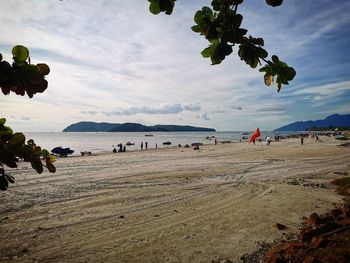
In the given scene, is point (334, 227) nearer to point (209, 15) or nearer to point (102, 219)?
point (209, 15)

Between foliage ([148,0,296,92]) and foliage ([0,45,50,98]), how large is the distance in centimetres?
105

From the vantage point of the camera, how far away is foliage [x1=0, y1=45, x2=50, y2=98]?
1890 mm

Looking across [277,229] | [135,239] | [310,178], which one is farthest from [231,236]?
[310,178]

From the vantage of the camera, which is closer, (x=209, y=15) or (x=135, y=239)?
(x=209, y=15)

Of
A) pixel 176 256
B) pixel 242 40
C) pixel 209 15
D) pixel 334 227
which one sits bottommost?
pixel 176 256

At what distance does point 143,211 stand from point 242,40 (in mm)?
9582

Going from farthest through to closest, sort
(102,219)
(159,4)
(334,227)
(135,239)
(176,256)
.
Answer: (102,219), (135,239), (176,256), (334,227), (159,4)

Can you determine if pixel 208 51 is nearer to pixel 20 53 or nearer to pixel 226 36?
pixel 226 36

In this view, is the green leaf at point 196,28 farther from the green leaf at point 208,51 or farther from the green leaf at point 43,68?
the green leaf at point 43,68

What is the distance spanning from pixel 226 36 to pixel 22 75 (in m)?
1.59

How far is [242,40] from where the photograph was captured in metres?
2.28

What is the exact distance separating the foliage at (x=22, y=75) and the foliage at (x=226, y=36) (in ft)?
3.43

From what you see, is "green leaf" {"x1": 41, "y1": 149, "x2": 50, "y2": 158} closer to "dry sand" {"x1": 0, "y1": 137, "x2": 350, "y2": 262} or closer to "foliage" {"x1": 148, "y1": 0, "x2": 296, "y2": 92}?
"foliage" {"x1": 148, "y1": 0, "x2": 296, "y2": 92}

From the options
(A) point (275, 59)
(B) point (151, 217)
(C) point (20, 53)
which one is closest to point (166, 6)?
(A) point (275, 59)
